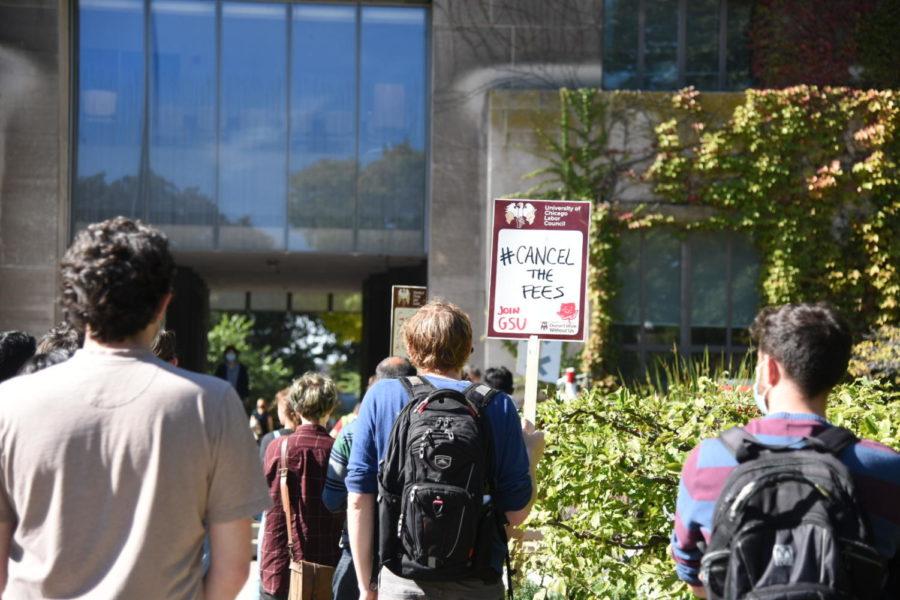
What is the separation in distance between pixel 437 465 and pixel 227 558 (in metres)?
1.22

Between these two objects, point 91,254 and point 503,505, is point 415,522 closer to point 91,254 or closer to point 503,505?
point 503,505

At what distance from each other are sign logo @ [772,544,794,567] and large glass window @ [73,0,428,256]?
49.8 ft

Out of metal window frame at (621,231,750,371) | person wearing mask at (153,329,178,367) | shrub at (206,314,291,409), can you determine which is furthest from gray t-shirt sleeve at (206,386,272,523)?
shrub at (206,314,291,409)

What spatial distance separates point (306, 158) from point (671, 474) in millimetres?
13001

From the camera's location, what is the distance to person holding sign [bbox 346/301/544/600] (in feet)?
13.5

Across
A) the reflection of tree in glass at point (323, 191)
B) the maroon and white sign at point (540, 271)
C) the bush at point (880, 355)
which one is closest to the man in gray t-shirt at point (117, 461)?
the maroon and white sign at point (540, 271)

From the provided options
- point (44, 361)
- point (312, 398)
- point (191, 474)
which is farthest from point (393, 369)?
point (191, 474)

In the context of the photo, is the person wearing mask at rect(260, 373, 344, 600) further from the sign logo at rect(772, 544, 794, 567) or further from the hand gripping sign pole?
the sign logo at rect(772, 544, 794, 567)

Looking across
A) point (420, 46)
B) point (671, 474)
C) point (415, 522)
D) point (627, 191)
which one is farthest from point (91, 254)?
point (420, 46)

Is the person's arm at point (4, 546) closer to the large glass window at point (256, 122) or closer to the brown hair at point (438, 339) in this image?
the brown hair at point (438, 339)

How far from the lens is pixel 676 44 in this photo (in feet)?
58.4

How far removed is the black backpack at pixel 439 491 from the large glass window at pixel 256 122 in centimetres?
1371

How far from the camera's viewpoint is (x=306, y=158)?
17812 mm

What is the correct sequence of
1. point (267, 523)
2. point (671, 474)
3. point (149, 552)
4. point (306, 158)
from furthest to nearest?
1. point (306, 158)
2. point (267, 523)
3. point (671, 474)
4. point (149, 552)
